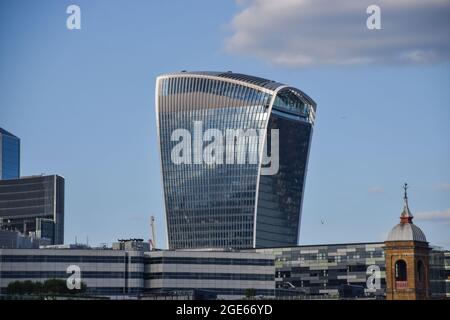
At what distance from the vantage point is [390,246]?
16975 centimetres

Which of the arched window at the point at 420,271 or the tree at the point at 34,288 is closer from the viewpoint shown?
the arched window at the point at 420,271

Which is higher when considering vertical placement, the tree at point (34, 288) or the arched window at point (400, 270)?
the arched window at point (400, 270)

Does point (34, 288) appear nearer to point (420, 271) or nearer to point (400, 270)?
point (400, 270)

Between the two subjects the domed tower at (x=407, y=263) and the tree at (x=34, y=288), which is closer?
the domed tower at (x=407, y=263)

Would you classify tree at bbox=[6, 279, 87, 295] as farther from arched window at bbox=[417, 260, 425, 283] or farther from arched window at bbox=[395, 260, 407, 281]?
arched window at bbox=[417, 260, 425, 283]

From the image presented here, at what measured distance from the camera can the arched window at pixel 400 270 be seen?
545 feet

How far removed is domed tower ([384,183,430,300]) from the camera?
538 ft

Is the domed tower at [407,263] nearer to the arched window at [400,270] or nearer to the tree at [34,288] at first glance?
the arched window at [400,270]

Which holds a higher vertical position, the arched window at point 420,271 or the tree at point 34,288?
the arched window at point 420,271

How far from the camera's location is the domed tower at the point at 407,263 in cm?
16412

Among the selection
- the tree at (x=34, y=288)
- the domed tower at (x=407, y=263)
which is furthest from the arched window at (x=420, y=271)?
the tree at (x=34, y=288)
